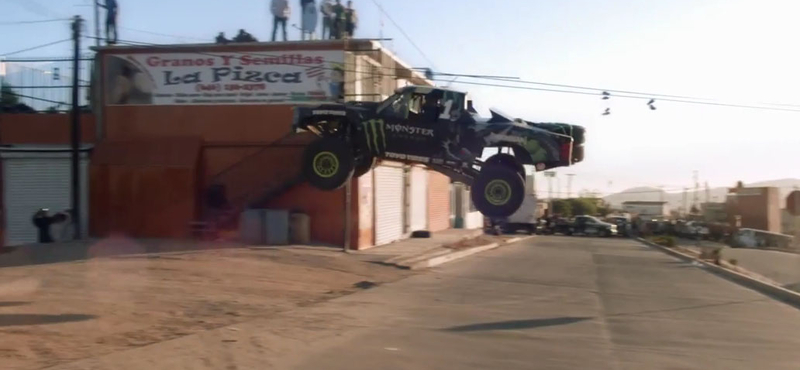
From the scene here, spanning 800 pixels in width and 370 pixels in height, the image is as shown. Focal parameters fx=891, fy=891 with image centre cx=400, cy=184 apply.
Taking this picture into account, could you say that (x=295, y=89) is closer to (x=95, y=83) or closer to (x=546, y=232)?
(x=95, y=83)

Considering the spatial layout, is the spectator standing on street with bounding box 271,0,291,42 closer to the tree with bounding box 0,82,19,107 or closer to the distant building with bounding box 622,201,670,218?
the tree with bounding box 0,82,19,107

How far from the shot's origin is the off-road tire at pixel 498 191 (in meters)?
11.7

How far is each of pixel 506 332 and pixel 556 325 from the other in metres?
1.32

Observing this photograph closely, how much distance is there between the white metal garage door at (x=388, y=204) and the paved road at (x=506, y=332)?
7989 millimetres

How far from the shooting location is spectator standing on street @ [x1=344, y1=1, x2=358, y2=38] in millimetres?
27234

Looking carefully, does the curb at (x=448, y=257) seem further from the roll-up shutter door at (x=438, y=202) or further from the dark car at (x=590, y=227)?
the dark car at (x=590, y=227)

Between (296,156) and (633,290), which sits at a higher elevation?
(296,156)

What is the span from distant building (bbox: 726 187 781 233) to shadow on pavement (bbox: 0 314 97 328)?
52229 millimetres

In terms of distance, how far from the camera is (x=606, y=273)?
24250 mm

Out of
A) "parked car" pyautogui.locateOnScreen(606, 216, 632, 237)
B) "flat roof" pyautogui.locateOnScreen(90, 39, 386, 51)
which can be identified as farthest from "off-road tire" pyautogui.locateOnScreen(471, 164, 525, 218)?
"parked car" pyautogui.locateOnScreen(606, 216, 632, 237)

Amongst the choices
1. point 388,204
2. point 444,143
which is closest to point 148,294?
point 444,143

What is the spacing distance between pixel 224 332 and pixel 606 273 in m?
14.9

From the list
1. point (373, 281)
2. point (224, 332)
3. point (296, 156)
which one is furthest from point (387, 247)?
point (224, 332)

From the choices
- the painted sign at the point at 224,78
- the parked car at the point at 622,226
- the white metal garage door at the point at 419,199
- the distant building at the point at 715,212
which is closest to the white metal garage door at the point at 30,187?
the painted sign at the point at 224,78
